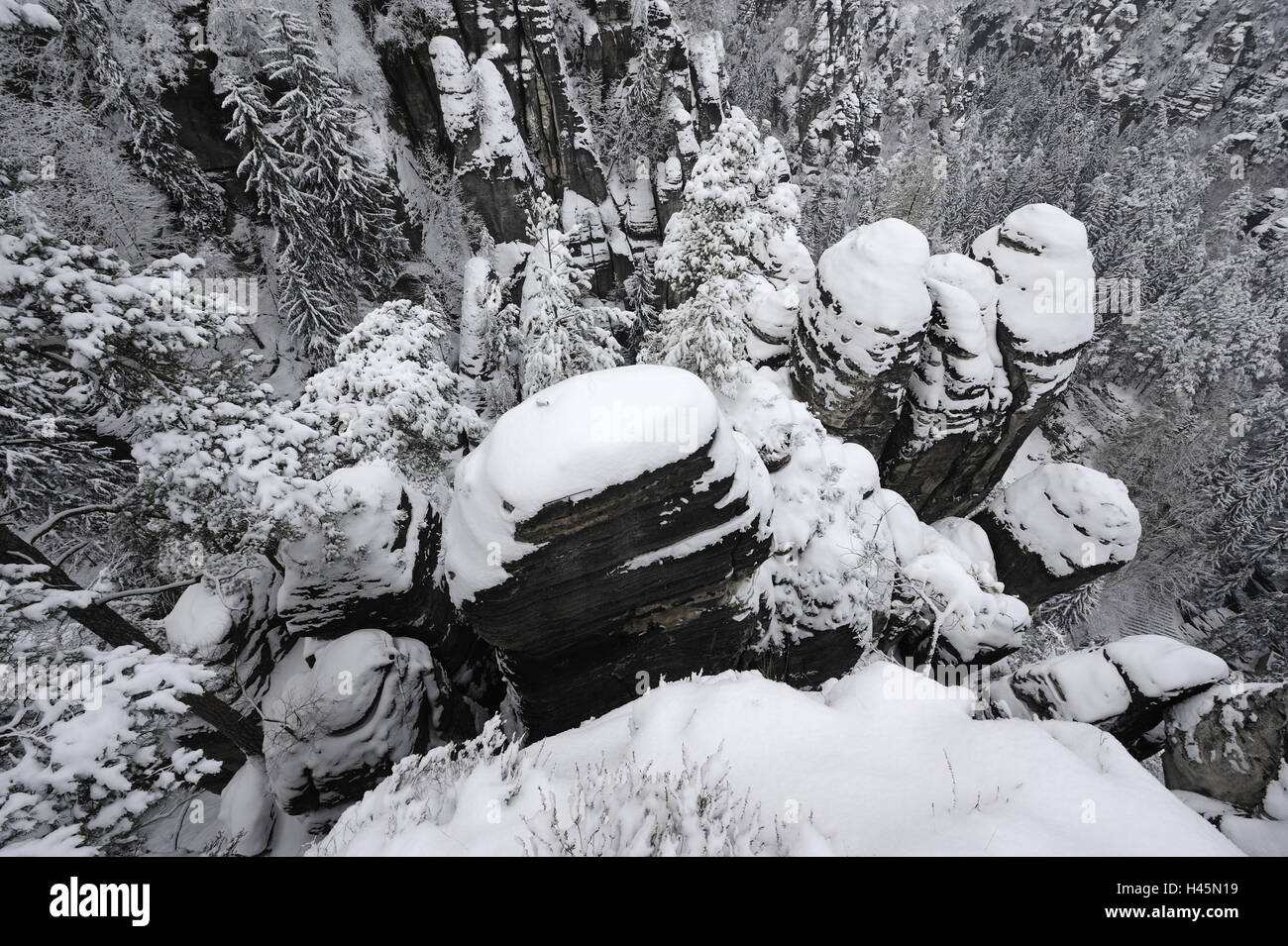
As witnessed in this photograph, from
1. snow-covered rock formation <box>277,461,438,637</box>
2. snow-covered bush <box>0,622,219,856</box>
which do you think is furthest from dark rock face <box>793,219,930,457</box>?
snow-covered bush <box>0,622,219,856</box>

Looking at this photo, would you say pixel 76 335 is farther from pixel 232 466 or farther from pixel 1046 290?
pixel 1046 290

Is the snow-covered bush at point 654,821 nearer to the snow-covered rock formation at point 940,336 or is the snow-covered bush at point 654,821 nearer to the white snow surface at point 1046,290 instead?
the snow-covered rock formation at point 940,336

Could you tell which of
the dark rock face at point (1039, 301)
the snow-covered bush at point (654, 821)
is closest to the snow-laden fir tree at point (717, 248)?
the snow-covered bush at point (654, 821)

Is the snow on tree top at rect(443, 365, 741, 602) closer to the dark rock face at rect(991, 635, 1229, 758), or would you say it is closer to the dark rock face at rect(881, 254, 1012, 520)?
the dark rock face at rect(991, 635, 1229, 758)

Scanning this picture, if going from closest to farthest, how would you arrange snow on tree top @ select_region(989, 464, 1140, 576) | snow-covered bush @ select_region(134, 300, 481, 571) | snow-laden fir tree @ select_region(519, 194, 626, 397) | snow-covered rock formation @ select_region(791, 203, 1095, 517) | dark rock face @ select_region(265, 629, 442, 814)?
snow-covered bush @ select_region(134, 300, 481, 571), dark rock face @ select_region(265, 629, 442, 814), snow-laden fir tree @ select_region(519, 194, 626, 397), snow-covered rock formation @ select_region(791, 203, 1095, 517), snow on tree top @ select_region(989, 464, 1140, 576)

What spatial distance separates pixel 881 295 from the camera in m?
14.8

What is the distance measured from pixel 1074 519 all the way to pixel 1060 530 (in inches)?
21.0

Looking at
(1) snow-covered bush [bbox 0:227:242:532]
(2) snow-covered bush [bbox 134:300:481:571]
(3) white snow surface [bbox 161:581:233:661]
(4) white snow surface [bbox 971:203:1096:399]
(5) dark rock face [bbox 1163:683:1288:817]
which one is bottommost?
(3) white snow surface [bbox 161:581:233:661]

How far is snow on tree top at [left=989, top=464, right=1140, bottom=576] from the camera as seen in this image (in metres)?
16.4

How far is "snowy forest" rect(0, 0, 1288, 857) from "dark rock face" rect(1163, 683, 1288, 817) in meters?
0.06

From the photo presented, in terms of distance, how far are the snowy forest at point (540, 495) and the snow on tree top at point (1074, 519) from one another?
145 mm
